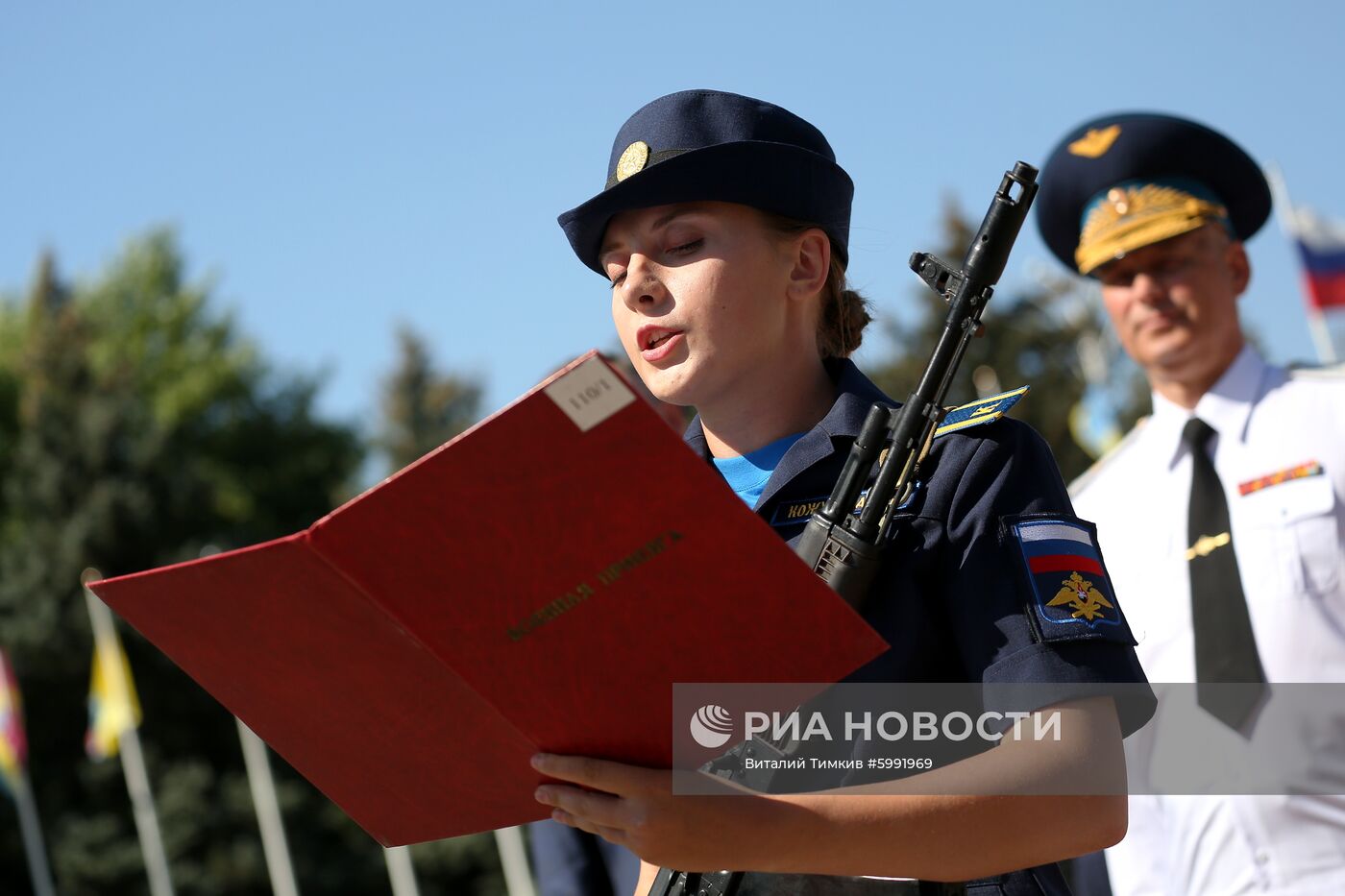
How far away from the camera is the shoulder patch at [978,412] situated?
7.58ft

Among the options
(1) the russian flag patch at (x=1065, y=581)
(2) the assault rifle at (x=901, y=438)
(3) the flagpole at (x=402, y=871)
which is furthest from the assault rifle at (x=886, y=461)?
(3) the flagpole at (x=402, y=871)

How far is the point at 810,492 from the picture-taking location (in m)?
2.46

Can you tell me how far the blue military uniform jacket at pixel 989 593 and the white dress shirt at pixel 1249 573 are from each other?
1.77 metres

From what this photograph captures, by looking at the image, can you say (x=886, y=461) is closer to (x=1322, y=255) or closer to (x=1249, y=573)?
(x=1249, y=573)

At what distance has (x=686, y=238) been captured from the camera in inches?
96.2

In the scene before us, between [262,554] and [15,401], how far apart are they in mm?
46095

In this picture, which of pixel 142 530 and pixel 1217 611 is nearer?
pixel 1217 611

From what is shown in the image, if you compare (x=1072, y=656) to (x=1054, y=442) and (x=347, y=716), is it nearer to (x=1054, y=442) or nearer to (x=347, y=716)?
(x=347, y=716)

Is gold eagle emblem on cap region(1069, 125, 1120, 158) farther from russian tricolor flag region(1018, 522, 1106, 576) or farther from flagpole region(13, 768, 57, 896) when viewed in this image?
flagpole region(13, 768, 57, 896)

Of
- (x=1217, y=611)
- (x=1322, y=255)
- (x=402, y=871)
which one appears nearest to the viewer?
(x=1217, y=611)

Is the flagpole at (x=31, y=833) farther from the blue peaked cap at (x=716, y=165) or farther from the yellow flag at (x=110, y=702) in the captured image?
the blue peaked cap at (x=716, y=165)

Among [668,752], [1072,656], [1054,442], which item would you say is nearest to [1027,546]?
[1072,656]

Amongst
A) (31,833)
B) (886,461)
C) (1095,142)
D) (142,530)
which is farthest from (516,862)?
(886,461)

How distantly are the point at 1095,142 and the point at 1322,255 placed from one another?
13051mm
